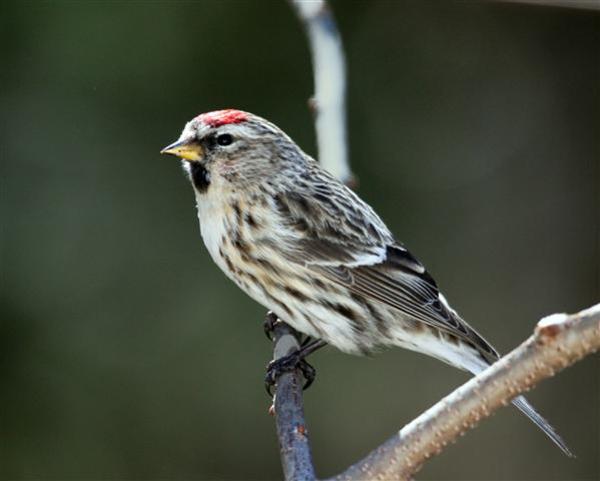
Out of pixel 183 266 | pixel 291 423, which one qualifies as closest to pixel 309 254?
pixel 291 423

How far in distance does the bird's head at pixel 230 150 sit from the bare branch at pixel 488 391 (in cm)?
133

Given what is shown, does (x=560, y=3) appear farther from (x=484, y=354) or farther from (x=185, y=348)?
(x=185, y=348)

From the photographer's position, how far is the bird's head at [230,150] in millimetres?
2852

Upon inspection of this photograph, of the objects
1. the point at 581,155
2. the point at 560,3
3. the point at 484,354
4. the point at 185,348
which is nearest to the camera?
the point at 560,3

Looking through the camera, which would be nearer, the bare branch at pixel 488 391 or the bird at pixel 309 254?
the bare branch at pixel 488 391

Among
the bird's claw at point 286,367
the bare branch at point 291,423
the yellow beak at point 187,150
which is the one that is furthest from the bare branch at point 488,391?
the yellow beak at point 187,150

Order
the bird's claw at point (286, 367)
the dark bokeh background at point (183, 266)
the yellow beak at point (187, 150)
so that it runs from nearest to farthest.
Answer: the bird's claw at point (286, 367) → the yellow beak at point (187, 150) → the dark bokeh background at point (183, 266)

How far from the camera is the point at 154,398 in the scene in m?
4.36

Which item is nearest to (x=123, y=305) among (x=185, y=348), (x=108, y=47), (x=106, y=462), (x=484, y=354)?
(x=185, y=348)

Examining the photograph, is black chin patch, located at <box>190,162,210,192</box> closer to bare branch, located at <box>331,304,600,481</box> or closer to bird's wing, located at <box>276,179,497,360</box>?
bird's wing, located at <box>276,179,497,360</box>

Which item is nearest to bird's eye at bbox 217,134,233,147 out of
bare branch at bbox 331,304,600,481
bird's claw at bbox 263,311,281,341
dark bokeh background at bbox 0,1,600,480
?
bird's claw at bbox 263,311,281,341

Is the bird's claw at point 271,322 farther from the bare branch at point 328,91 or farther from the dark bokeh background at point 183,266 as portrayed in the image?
the dark bokeh background at point 183,266

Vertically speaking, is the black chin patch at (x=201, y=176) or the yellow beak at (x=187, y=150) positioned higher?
the yellow beak at (x=187, y=150)

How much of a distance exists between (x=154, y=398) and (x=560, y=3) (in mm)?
2701
